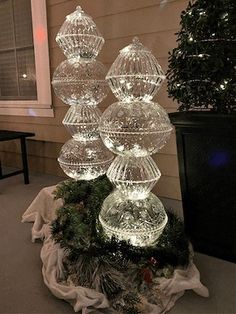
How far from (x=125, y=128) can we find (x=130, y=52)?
371 millimetres

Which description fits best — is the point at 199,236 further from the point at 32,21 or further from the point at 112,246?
the point at 32,21

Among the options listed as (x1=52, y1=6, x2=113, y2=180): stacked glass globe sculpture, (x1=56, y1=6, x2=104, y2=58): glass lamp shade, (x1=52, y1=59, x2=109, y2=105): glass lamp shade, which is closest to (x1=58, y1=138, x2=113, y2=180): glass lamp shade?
(x1=52, y1=6, x2=113, y2=180): stacked glass globe sculpture

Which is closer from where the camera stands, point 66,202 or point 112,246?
point 112,246

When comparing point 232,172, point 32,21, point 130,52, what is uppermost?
point 32,21

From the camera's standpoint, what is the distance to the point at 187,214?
189 cm

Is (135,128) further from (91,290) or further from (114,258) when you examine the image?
(91,290)

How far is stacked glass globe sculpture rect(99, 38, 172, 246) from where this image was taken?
1.45 meters

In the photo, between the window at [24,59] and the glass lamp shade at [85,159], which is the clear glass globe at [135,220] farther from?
the window at [24,59]

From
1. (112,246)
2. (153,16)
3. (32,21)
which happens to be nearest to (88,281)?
(112,246)

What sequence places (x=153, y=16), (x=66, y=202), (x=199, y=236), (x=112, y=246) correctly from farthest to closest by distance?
(x=153, y=16), (x=66, y=202), (x=199, y=236), (x=112, y=246)

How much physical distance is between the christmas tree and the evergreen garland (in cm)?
75

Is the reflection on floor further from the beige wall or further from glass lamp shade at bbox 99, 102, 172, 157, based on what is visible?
the beige wall

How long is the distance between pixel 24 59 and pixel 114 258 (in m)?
2.86

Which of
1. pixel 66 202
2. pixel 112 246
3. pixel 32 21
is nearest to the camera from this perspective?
pixel 112 246
